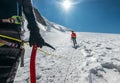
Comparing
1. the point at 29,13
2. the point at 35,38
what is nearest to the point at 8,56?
the point at 35,38

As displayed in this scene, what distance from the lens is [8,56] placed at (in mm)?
2746

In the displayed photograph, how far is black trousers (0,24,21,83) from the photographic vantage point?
2645 millimetres

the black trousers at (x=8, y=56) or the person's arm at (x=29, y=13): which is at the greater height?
the person's arm at (x=29, y=13)

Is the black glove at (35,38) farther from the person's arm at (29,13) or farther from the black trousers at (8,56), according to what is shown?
the black trousers at (8,56)

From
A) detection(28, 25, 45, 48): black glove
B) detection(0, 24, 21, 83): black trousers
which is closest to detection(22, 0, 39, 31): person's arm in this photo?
detection(28, 25, 45, 48): black glove

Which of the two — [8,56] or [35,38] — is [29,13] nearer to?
[35,38]

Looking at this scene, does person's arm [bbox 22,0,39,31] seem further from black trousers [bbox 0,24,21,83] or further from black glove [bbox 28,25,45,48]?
black trousers [bbox 0,24,21,83]

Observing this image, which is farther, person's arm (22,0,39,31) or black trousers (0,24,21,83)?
person's arm (22,0,39,31)

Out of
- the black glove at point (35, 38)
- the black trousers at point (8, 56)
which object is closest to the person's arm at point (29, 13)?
the black glove at point (35, 38)

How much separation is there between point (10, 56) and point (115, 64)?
463 centimetres

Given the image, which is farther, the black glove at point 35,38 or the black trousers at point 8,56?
the black glove at point 35,38

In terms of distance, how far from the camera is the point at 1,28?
8.97ft

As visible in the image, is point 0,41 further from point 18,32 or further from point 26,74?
point 26,74

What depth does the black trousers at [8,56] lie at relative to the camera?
2.64 m
